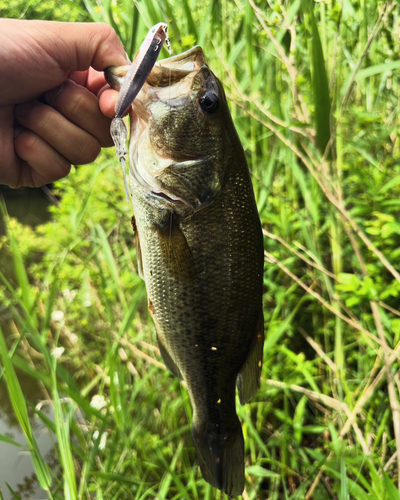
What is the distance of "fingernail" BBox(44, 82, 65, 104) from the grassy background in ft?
0.96

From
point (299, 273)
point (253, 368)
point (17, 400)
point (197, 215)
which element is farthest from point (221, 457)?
point (299, 273)

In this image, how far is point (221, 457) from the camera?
1.15 metres

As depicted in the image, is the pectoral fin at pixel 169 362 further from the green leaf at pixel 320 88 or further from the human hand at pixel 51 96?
the green leaf at pixel 320 88

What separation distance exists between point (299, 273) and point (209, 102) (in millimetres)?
1358

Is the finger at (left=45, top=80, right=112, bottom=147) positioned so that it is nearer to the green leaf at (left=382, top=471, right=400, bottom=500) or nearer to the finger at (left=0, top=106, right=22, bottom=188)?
the finger at (left=0, top=106, right=22, bottom=188)

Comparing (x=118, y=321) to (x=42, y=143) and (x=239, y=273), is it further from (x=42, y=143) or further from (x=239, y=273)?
(x=239, y=273)

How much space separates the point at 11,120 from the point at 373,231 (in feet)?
4.82

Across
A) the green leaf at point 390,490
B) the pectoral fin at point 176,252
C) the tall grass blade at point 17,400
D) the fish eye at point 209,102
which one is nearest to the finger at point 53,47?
the fish eye at point 209,102

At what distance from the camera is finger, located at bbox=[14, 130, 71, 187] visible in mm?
1406

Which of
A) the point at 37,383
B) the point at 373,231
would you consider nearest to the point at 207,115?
the point at 373,231

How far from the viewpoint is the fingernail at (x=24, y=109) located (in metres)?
1.35

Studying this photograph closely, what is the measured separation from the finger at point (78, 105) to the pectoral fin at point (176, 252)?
533mm

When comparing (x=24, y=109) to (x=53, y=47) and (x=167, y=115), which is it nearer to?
(x=53, y=47)

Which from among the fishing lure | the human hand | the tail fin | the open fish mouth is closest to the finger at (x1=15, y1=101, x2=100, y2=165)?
the human hand
